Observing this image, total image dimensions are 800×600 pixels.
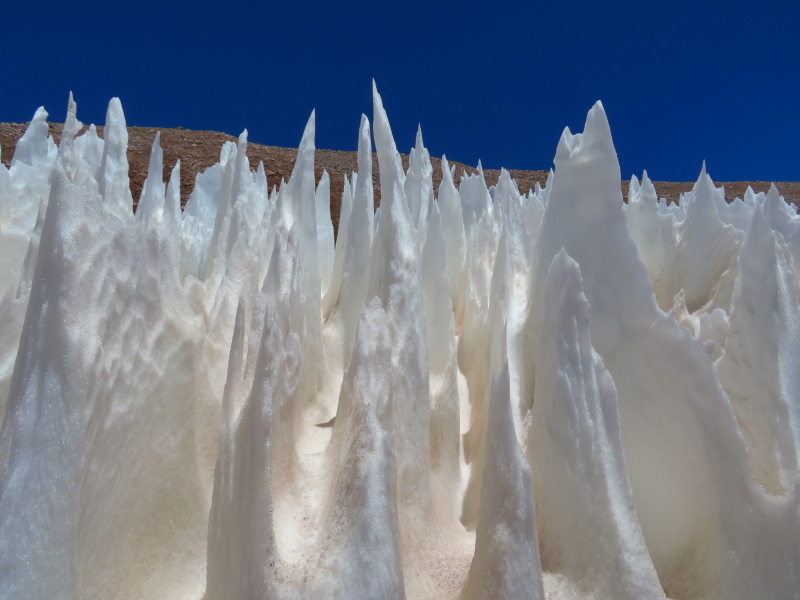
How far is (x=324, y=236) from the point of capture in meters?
3.59

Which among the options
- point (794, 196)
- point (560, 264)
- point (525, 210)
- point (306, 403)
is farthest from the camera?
point (794, 196)

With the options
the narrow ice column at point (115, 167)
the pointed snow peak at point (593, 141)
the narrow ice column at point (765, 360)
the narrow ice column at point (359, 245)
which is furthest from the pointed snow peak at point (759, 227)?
the narrow ice column at point (115, 167)

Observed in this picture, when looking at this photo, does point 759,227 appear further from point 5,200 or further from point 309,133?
point 5,200

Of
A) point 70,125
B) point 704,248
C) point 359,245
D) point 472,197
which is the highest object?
point 472,197

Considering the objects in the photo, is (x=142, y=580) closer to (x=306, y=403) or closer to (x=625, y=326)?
(x=306, y=403)

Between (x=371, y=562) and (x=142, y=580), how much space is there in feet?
2.46

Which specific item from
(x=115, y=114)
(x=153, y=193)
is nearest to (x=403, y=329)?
(x=115, y=114)

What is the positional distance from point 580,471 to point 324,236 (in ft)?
8.74

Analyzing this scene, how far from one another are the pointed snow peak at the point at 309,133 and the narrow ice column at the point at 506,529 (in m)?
1.86

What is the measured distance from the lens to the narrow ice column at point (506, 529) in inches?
45.4

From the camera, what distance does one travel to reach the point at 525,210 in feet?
9.80

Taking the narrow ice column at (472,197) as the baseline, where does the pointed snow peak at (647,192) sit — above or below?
below

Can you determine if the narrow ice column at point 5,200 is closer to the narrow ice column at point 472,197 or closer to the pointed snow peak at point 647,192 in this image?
the narrow ice column at point 472,197

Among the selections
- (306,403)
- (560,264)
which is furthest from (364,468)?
(560,264)
